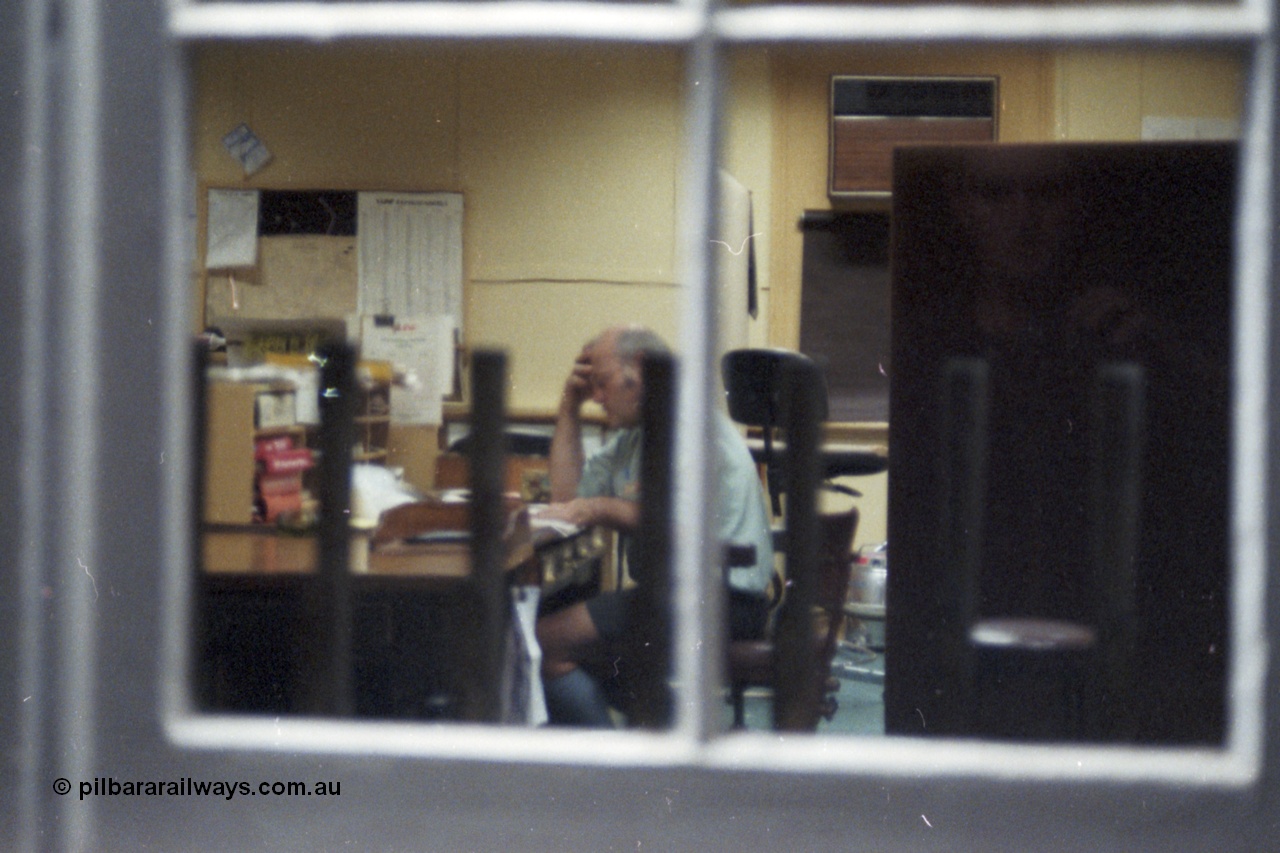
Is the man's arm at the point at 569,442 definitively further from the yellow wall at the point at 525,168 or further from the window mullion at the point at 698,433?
the yellow wall at the point at 525,168

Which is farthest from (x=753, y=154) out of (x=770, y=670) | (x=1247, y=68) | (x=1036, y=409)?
(x=1247, y=68)

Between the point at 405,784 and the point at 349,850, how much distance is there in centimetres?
11

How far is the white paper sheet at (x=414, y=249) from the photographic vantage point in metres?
4.27

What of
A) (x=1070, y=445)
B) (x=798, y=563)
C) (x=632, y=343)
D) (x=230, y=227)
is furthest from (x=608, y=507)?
(x=230, y=227)

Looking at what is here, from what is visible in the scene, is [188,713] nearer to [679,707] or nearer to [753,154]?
[679,707]

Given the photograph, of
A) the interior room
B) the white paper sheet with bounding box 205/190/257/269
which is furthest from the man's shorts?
the white paper sheet with bounding box 205/190/257/269

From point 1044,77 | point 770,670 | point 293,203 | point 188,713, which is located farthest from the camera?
point 1044,77

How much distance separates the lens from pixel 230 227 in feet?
13.1

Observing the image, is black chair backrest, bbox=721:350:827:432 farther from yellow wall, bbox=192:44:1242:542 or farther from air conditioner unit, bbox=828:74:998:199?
air conditioner unit, bbox=828:74:998:199

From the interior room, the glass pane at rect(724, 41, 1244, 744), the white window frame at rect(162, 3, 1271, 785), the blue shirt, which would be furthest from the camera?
the interior room

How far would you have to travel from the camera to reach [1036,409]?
6.47ft

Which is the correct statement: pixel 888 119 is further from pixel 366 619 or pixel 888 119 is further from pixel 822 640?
pixel 366 619

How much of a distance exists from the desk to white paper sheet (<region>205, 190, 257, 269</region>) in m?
1.87

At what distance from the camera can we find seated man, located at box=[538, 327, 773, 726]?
261cm
